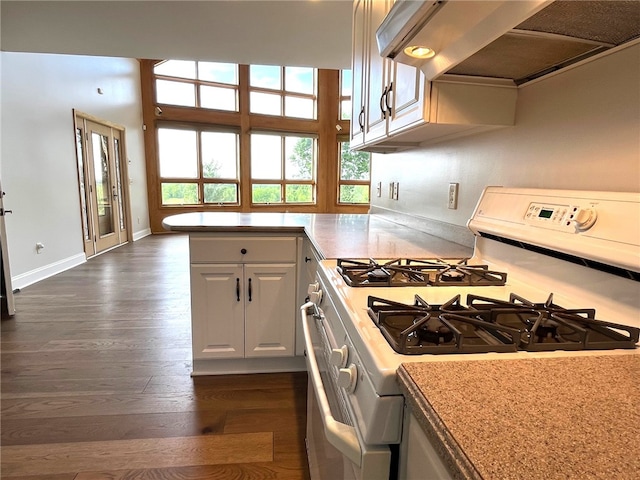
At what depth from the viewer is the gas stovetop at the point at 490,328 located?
63cm

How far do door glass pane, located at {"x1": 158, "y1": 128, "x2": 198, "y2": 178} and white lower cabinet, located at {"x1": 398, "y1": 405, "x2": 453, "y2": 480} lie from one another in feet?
24.7

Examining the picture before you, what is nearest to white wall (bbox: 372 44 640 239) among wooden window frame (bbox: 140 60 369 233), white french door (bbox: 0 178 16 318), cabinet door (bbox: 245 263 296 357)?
cabinet door (bbox: 245 263 296 357)

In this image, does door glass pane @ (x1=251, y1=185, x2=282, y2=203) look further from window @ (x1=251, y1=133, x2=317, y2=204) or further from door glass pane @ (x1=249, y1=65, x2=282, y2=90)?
door glass pane @ (x1=249, y1=65, x2=282, y2=90)

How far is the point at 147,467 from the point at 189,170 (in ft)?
21.9

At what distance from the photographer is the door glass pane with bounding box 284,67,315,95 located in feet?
25.7

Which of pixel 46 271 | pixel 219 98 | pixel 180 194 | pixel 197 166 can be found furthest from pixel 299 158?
pixel 46 271

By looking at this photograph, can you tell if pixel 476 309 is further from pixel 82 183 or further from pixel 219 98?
pixel 219 98

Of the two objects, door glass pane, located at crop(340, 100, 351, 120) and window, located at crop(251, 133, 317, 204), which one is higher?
door glass pane, located at crop(340, 100, 351, 120)

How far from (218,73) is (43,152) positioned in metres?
4.18

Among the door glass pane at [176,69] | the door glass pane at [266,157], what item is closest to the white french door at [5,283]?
the door glass pane at [176,69]

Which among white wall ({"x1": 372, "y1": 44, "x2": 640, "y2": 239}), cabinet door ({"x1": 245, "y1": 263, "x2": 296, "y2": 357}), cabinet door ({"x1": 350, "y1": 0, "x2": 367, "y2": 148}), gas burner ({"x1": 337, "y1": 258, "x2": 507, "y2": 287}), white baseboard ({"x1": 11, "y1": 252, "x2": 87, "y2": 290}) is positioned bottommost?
white baseboard ({"x1": 11, "y1": 252, "x2": 87, "y2": 290})

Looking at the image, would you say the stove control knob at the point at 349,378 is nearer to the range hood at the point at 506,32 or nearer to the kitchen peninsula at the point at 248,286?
the range hood at the point at 506,32

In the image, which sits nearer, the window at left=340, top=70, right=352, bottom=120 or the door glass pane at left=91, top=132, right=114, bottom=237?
the door glass pane at left=91, top=132, right=114, bottom=237

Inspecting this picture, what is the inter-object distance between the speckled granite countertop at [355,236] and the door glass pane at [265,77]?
611 cm
